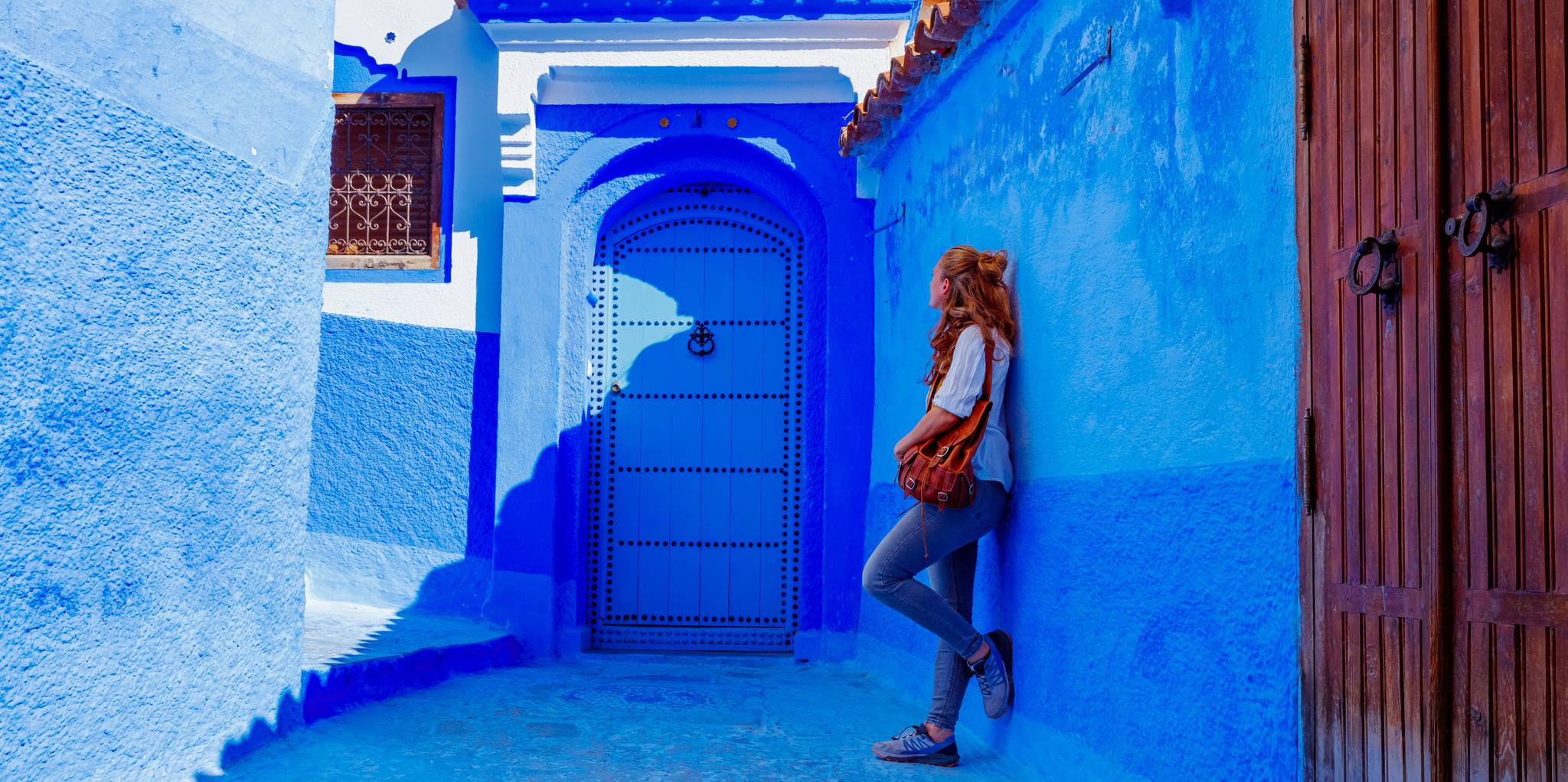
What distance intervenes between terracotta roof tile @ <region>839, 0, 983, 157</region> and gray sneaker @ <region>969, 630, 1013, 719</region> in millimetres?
2330

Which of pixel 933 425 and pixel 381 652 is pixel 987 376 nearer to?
pixel 933 425

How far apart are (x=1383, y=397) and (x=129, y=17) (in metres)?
3.36

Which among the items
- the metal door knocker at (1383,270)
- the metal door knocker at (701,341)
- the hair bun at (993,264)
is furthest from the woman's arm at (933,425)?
the metal door knocker at (701,341)

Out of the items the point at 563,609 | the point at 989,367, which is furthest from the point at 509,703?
the point at 989,367

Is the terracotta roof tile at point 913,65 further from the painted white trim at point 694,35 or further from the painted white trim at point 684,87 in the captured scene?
the painted white trim at point 694,35

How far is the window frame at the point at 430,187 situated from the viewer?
703 centimetres

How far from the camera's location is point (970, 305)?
4.25m

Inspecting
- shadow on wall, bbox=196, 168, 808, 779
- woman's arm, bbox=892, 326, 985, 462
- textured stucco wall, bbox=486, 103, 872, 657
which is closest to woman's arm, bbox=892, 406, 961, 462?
woman's arm, bbox=892, 326, 985, 462

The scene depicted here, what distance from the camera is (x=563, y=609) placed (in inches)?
264

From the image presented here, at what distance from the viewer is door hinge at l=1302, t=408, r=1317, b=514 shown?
2516mm

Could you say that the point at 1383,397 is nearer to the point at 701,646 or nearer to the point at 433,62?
the point at 701,646

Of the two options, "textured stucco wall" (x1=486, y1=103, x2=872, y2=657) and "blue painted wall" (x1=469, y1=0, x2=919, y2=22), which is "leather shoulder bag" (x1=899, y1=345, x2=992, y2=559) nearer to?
"textured stucco wall" (x1=486, y1=103, x2=872, y2=657)

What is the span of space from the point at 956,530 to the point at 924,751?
762 millimetres

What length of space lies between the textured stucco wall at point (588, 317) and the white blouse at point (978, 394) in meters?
2.50
